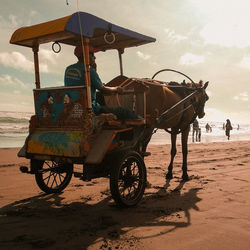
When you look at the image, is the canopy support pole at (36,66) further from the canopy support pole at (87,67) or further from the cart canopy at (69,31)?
the canopy support pole at (87,67)

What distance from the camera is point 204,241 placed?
3.18 meters

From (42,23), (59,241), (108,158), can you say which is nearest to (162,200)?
(108,158)

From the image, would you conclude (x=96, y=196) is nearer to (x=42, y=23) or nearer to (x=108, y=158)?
(x=108, y=158)

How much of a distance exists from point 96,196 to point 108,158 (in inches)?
42.0

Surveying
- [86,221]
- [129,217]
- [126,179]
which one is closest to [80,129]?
[126,179]

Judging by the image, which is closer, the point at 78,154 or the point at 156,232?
the point at 156,232

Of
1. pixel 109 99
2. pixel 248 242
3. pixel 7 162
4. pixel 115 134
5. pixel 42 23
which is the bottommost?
pixel 248 242

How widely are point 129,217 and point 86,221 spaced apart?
1.92ft

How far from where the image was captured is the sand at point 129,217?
3.16m

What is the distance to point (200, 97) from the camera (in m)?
7.64

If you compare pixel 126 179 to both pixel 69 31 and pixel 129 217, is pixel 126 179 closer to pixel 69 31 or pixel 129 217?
pixel 129 217

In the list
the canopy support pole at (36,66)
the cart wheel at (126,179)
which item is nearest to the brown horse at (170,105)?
the cart wheel at (126,179)

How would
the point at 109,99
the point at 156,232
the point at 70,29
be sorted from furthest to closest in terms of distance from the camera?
the point at 109,99, the point at 70,29, the point at 156,232

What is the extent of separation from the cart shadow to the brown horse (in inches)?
50.0
